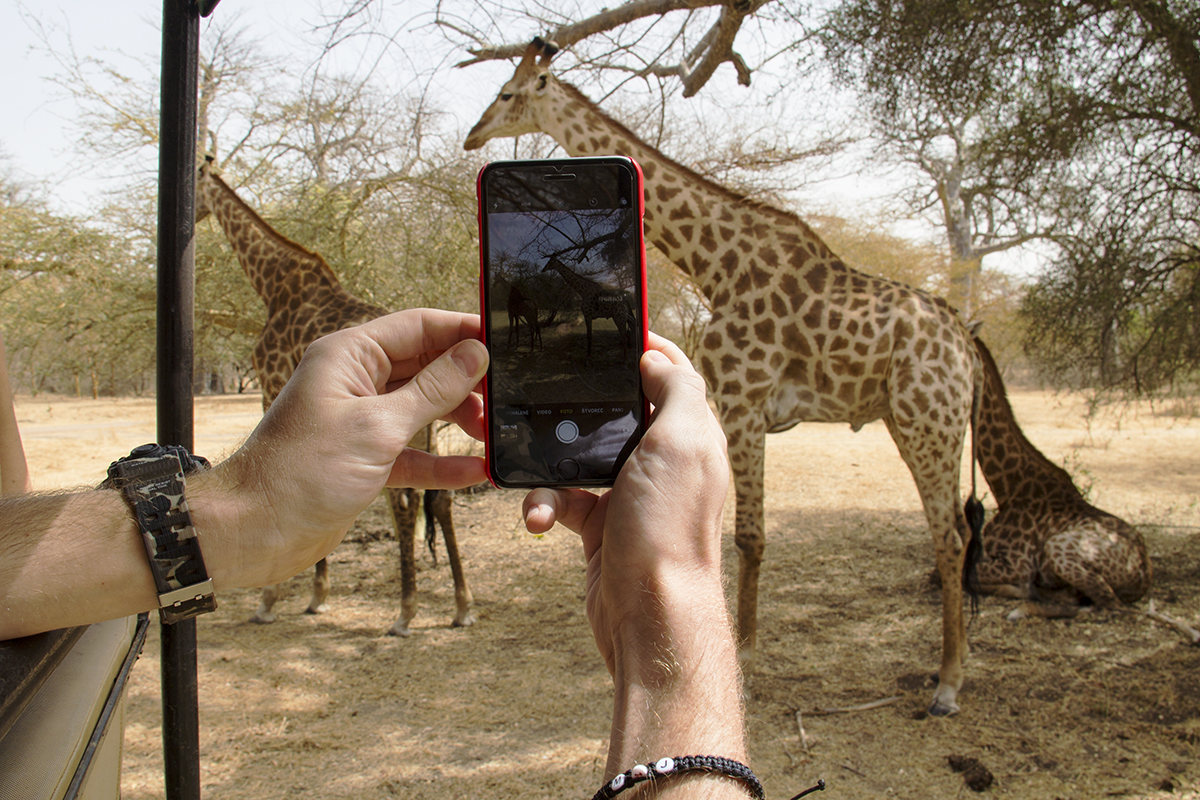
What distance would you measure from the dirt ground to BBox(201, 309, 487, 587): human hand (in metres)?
2.15

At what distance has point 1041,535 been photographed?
4.72 meters

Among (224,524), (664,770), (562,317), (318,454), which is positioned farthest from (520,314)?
(664,770)

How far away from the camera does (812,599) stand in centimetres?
492

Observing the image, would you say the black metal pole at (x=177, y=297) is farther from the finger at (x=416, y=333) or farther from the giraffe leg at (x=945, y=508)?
the giraffe leg at (x=945, y=508)

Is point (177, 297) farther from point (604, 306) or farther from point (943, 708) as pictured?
point (943, 708)

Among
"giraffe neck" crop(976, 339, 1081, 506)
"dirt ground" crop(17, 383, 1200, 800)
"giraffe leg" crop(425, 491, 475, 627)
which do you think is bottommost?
"dirt ground" crop(17, 383, 1200, 800)

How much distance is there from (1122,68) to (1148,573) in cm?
312

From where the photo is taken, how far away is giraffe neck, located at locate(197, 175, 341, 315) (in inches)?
189

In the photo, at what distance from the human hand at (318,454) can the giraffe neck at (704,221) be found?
2.80 metres

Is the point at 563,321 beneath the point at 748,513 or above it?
above

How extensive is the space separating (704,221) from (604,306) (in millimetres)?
2647

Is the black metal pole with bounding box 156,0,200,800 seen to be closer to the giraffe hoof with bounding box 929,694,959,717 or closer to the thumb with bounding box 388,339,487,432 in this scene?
the thumb with bounding box 388,339,487,432

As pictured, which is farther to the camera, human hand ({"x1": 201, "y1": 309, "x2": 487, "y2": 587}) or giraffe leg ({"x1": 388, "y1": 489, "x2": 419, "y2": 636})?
giraffe leg ({"x1": 388, "y1": 489, "x2": 419, "y2": 636})

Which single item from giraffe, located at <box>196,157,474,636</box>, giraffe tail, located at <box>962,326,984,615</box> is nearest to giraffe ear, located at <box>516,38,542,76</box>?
giraffe, located at <box>196,157,474,636</box>
